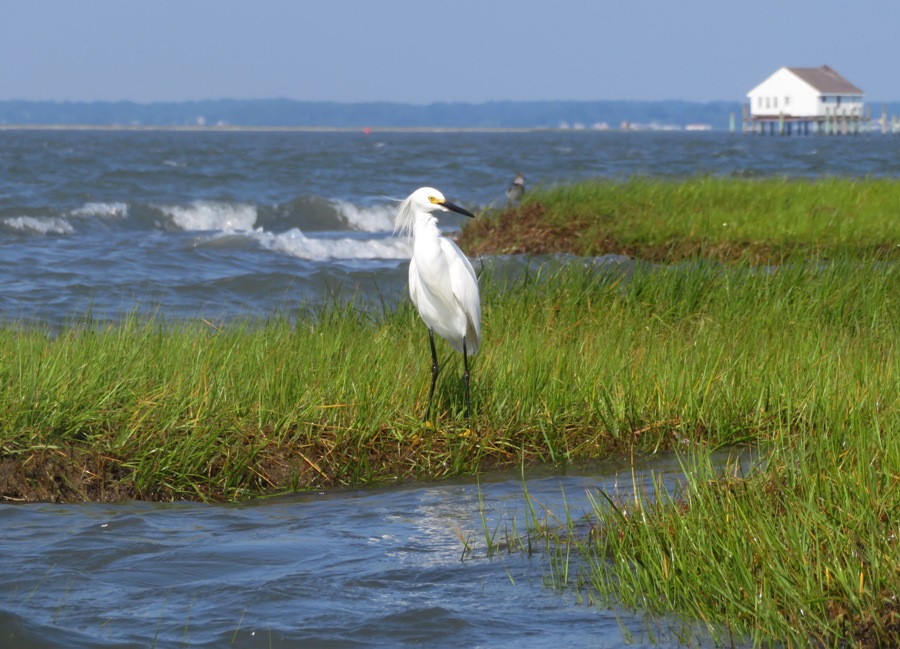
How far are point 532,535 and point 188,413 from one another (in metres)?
1.85

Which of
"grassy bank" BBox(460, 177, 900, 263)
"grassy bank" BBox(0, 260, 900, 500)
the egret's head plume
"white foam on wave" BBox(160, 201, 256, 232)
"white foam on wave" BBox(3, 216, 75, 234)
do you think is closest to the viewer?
"grassy bank" BBox(0, 260, 900, 500)

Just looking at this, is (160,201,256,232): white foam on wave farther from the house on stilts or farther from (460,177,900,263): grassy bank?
the house on stilts

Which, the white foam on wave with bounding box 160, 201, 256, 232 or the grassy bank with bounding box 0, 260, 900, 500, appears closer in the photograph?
the grassy bank with bounding box 0, 260, 900, 500

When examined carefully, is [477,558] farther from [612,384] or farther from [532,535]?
[612,384]

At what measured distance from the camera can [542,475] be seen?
5.46m

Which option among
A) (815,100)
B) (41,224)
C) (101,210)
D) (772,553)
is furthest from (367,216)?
(815,100)

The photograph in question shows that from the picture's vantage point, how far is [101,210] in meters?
22.4

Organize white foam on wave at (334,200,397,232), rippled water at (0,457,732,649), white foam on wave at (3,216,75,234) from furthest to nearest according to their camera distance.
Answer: white foam on wave at (334,200,397,232)
white foam on wave at (3,216,75,234)
rippled water at (0,457,732,649)

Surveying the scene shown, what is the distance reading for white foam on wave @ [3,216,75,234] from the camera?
2009cm

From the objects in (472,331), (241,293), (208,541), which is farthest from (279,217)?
(208,541)

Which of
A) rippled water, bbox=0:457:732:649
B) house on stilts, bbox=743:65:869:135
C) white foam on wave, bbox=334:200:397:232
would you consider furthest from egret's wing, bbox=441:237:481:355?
house on stilts, bbox=743:65:869:135

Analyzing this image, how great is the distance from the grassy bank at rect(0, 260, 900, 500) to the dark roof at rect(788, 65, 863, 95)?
9425 cm

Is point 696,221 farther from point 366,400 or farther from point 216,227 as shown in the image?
point 216,227

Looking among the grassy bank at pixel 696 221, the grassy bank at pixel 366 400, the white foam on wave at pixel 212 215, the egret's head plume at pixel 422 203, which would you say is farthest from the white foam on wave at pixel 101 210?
the egret's head plume at pixel 422 203
